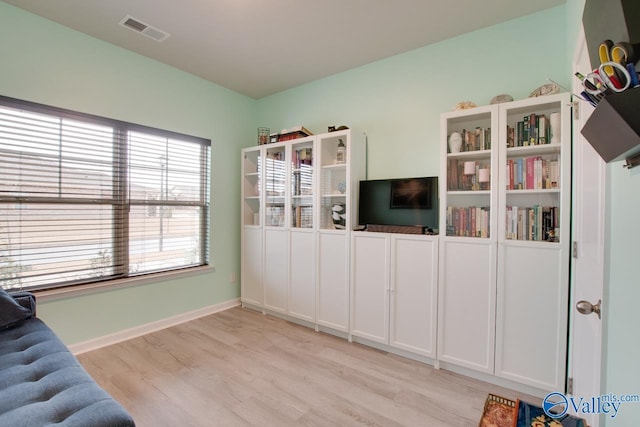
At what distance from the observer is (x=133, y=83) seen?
2.89 m

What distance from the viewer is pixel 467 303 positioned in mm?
2221

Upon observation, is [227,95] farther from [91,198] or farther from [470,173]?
[470,173]

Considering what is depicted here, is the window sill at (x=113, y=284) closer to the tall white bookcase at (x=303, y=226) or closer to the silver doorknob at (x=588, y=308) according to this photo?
the tall white bookcase at (x=303, y=226)

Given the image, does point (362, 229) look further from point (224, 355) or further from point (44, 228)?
point (44, 228)

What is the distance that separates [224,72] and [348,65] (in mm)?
1392

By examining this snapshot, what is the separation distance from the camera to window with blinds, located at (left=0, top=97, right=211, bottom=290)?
2289 mm

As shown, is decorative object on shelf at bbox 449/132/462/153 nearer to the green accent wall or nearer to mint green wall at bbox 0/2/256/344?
the green accent wall

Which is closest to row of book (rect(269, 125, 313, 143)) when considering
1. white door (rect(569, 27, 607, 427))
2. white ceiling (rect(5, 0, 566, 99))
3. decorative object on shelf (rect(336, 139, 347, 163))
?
decorative object on shelf (rect(336, 139, 347, 163))

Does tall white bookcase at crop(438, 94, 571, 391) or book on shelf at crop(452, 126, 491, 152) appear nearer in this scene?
tall white bookcase at crop(438, 94, 571, 391)

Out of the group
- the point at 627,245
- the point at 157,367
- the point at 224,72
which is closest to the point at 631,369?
the point at 627,245

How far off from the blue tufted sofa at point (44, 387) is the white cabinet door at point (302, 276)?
6.60 feet

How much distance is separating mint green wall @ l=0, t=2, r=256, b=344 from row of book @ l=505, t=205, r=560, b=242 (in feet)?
10.0

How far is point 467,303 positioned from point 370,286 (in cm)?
81

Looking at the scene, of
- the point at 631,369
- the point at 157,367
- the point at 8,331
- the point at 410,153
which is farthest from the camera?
the point at 410,153
